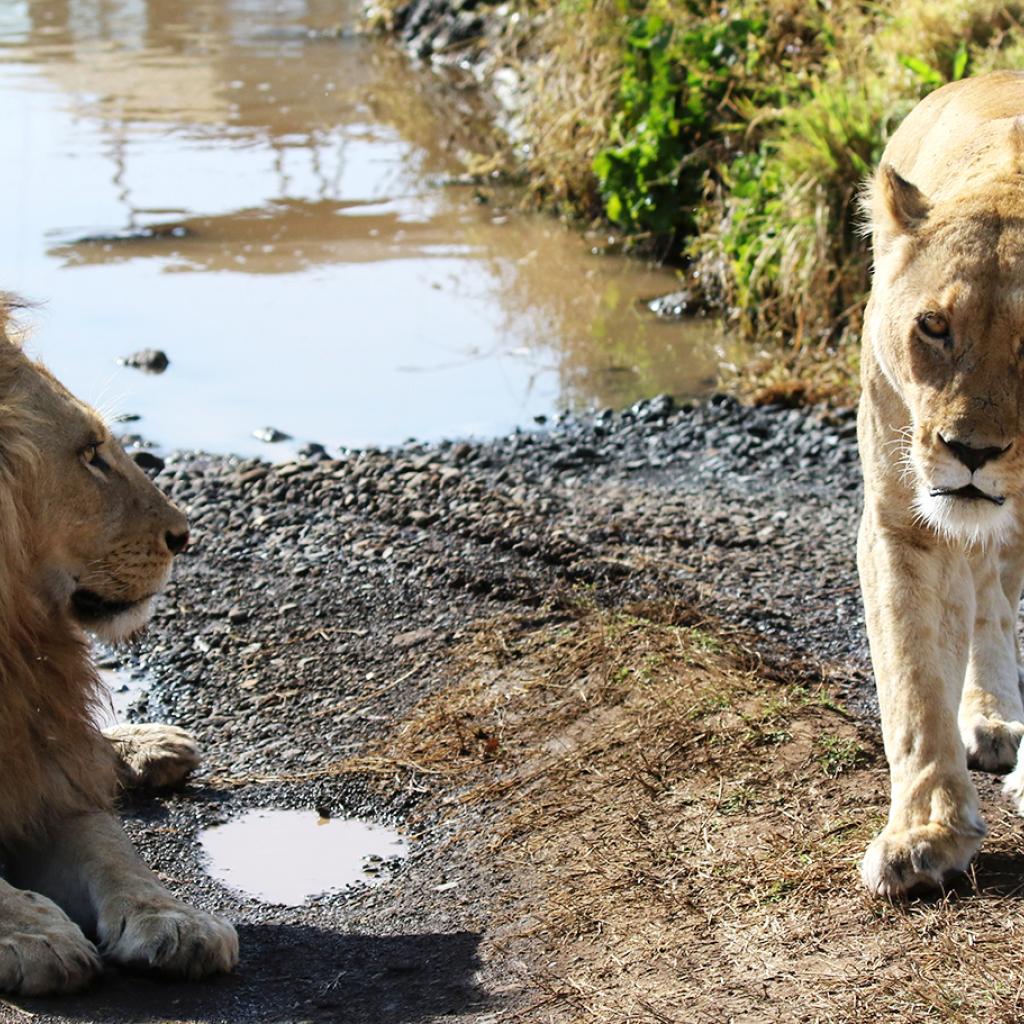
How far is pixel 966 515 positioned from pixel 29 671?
82.4 inches

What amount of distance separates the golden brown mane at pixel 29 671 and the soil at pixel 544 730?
0.53 m

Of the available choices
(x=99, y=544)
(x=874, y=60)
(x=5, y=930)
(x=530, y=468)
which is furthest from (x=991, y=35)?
(x=5, y=930)

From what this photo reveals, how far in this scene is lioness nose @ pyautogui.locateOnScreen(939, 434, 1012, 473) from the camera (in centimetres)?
360

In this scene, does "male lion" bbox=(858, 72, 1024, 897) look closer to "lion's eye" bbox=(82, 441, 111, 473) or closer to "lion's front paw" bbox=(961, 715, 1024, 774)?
"lion's front paw" bbox=(961, 715, 1024, 774)

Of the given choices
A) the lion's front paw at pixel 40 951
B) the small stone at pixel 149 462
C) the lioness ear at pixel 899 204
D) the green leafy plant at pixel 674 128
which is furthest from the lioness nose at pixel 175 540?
the green leafy plant at pixel 674 128

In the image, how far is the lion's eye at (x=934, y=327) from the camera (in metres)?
3.71

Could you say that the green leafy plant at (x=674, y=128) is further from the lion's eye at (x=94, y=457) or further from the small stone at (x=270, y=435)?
the lion's eye at (x=94, y=457)

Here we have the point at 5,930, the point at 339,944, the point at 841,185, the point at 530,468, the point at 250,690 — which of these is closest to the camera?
the point at 5,930

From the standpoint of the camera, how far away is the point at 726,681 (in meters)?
5.01

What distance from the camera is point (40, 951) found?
3303 mm

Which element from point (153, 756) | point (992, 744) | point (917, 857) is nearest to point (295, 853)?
point (153, 756)

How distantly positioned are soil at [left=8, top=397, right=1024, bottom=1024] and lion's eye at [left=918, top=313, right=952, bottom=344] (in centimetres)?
119

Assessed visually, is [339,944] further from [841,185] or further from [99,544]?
[841,185]

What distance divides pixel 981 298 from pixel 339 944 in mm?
2044
